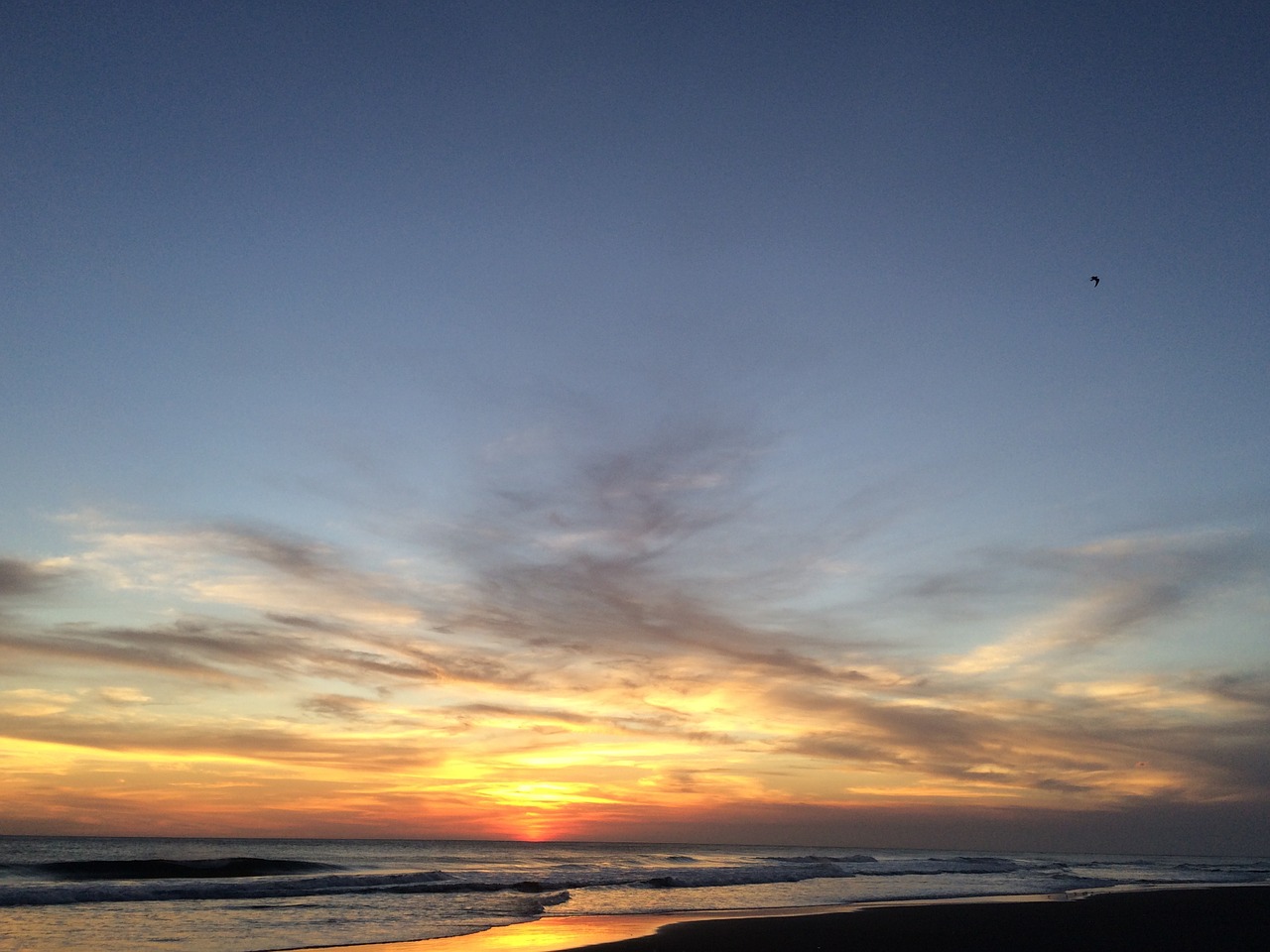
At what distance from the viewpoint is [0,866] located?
145 ft

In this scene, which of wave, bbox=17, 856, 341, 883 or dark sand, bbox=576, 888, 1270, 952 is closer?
dark sand, bbox=576, 888, 1270, 952

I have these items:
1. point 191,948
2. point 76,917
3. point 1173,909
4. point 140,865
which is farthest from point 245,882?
point 1173,909

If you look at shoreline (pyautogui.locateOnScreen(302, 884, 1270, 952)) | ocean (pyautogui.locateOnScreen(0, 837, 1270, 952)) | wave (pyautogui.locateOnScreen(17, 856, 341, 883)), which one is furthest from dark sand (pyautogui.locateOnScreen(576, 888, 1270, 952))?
wave (pyautogui.locateOnScreen(17, 856, 341, 883))

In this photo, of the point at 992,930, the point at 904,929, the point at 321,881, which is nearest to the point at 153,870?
the point at 321,881

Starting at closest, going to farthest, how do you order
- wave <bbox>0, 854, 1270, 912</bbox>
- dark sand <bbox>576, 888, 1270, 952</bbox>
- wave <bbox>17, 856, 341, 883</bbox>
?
dark sand <bbox>576, 888, 1270, 952</bbox> < wave <bbox>0, 854, 1270, 912</bbox> < wave <bbox>17, 856, 341, 883</bbox>

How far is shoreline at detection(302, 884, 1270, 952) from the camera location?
20.0 metres

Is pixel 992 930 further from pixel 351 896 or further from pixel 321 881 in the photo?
pixel 321 881

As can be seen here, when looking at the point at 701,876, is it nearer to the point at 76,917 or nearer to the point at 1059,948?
the point at 1059,948

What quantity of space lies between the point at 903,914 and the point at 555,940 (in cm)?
1319

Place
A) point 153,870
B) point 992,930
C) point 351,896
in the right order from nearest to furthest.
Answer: point 992,930 → point 351,896 → point 153,870

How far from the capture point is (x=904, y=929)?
2348cm

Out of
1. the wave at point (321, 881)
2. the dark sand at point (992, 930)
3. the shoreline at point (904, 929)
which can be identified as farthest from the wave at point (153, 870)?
the dark sand at point (992, 930)

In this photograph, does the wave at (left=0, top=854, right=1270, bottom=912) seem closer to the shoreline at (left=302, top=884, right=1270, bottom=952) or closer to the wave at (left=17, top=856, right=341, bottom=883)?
the wave at (left=17, top=856, right=341, bottom=883)

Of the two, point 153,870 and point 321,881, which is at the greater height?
point 321,881
